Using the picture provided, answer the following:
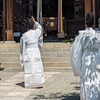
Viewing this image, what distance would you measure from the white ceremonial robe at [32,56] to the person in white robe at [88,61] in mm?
2986

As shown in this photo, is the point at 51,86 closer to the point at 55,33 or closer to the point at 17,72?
the point at 17,72

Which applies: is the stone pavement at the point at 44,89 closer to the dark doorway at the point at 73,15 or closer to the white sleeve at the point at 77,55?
the white sleeve at the point at 77,55

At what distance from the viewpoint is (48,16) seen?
18.5 metres

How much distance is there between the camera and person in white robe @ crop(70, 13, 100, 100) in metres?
5.60

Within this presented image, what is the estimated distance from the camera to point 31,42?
858cm

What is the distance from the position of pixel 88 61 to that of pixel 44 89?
3069mm

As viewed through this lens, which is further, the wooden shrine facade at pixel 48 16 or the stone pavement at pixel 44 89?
the wooden shrine facade at pixel 48 16

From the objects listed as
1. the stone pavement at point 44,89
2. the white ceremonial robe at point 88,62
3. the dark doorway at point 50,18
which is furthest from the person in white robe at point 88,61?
the dark doorway at point 50,18

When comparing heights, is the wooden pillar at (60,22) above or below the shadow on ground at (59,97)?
above

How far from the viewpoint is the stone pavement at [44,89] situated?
24.6 ft

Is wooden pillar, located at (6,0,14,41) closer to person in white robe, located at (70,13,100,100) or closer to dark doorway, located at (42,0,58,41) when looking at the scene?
dark doorway, located at (42,0,58,41)

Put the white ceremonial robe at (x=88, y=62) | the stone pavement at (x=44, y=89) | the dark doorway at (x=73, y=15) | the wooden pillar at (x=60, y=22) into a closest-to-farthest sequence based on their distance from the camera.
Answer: the white ceremonial robe at (x=88, y=62), the stone pavement at (x=44, y=89), the wooden pillar at (x=60, y=22), the dark doorway at (x=73, y=15)

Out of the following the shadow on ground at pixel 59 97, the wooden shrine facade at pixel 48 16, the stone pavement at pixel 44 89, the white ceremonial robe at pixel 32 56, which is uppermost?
the wooden shrine facade at pixel 48 16

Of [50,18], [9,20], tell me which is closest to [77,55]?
[9,20]
